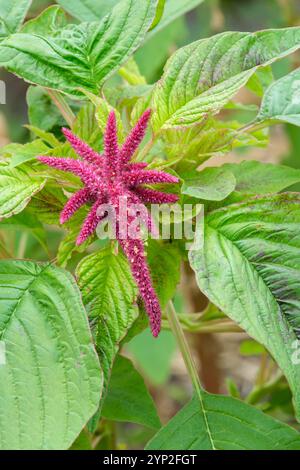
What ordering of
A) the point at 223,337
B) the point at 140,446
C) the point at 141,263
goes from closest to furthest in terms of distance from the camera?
1. the point at 141,263
2. the point at 140,446
3. the point at 223,337

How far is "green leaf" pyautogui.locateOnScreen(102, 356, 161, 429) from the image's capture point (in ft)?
2.30

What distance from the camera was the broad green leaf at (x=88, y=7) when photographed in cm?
74

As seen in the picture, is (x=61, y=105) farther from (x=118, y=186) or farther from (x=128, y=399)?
(x=128, y=399)

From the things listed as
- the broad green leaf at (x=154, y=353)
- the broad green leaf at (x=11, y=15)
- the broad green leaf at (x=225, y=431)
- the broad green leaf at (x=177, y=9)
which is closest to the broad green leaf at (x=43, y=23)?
the broad green leaf at (x=11, y=15)

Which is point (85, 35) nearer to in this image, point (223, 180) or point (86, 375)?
point (223, 180)

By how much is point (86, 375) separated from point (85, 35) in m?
0.28

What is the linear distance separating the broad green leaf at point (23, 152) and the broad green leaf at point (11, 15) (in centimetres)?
10

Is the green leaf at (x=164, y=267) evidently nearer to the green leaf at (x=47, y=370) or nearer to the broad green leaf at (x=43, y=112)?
the green leaf at (x=47, y=370)

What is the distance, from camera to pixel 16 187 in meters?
0.54
